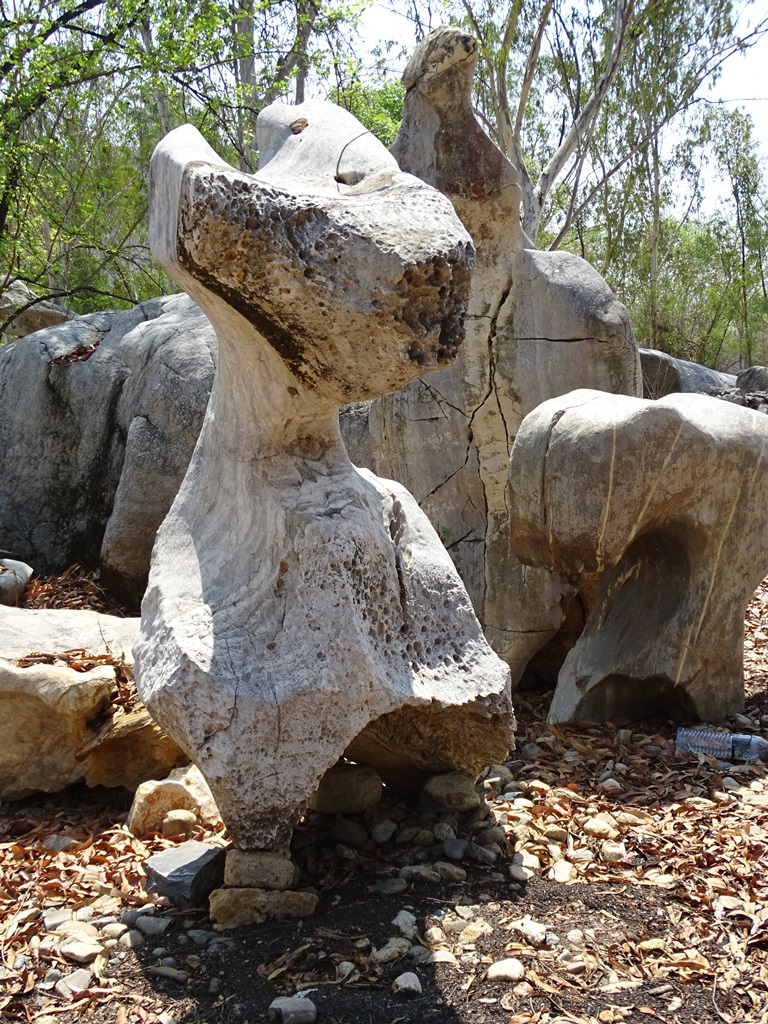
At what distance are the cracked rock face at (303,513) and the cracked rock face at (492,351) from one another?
161 centimetres

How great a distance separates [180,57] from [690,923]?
8.04 metres

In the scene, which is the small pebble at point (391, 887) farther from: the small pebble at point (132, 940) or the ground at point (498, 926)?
the small pebble at point (132, 940)

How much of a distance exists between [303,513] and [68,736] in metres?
1.43

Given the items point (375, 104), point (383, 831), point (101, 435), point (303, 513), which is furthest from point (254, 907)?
point (375, 104)

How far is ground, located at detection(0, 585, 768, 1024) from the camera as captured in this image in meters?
2.00

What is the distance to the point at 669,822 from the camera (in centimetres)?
281

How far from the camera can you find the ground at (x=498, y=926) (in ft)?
6.55

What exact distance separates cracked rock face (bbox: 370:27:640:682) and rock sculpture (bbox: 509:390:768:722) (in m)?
0.52

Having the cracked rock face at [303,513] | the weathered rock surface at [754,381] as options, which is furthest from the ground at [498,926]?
the weathered rock surface at [754,381]

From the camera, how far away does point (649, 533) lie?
3512mm

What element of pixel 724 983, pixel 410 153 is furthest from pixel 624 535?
pixel 410 153

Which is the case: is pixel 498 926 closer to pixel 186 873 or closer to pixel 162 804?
pixel 186 873

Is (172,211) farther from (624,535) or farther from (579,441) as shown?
(624,535)

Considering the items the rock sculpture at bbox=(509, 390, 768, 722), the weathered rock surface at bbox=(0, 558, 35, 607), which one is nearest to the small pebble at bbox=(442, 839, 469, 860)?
the rock sculpture at bbox=(509, 390, 768, 722)
